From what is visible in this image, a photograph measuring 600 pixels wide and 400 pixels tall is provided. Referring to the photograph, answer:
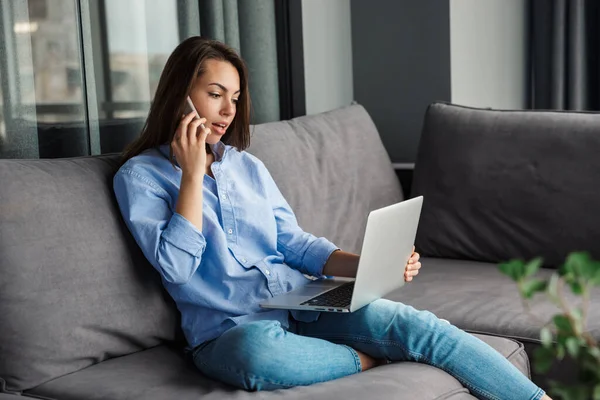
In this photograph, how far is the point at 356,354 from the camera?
1.71 metres

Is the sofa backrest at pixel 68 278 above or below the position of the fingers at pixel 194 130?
below

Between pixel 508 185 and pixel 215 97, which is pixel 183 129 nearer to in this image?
pixel 215 97

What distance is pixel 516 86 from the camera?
150 inches

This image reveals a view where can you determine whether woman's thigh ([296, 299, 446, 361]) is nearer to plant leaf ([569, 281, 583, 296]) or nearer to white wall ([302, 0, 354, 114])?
plant leaf ([569, 281, 583, 296])

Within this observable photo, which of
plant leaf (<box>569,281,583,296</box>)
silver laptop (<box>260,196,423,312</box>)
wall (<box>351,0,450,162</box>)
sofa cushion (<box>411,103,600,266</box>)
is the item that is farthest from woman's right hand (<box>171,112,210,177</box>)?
wall (<box>351,0,450,162</box>)

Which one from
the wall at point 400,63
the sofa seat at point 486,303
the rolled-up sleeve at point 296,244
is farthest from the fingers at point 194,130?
the wall at point 400,63

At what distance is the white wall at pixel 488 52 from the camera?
127 inches

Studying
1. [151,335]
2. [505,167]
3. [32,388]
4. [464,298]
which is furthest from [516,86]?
[32,388]

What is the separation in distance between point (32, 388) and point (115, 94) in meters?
0.93

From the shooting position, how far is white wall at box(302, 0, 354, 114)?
3123 millimetres

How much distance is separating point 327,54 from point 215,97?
1.36 metres

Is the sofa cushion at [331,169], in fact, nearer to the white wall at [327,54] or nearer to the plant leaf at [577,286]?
the white wall at [327,54]

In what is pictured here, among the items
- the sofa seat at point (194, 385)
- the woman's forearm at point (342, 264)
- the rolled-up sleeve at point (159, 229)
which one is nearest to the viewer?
the sofa seat at point (194, 385)

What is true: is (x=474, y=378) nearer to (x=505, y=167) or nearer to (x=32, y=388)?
(x=32, y=388)
